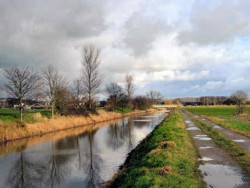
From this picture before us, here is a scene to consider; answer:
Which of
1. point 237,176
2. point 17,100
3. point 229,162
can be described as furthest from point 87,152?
point 17,100

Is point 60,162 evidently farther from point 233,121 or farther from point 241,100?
point 241,100

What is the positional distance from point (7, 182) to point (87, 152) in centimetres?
992

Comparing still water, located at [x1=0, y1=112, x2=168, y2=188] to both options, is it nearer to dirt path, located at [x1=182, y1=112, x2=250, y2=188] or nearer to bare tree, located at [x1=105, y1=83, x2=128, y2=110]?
dirt path, located at [x1=182, y1=112, x2=250, y2=188]

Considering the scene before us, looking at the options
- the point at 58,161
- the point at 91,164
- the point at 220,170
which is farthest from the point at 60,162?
the point at 220,170

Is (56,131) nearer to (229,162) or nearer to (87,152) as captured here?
(87,152)

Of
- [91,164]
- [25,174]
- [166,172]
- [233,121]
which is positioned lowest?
[25,174]

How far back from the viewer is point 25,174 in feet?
62.7

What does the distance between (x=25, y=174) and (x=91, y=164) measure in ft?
14.7

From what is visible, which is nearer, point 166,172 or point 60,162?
point 166,172

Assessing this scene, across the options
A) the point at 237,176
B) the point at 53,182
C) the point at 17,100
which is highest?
the point at 17,100


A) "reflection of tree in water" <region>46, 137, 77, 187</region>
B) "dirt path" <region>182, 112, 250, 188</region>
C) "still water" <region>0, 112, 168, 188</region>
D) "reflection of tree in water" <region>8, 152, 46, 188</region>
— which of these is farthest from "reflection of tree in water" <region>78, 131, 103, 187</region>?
"dirt path" <region>182, 112, 250, 188</region>

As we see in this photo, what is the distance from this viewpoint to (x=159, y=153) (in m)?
16.4

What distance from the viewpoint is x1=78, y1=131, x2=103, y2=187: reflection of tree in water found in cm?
1662

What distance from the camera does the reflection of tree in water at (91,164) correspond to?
1662 cm
